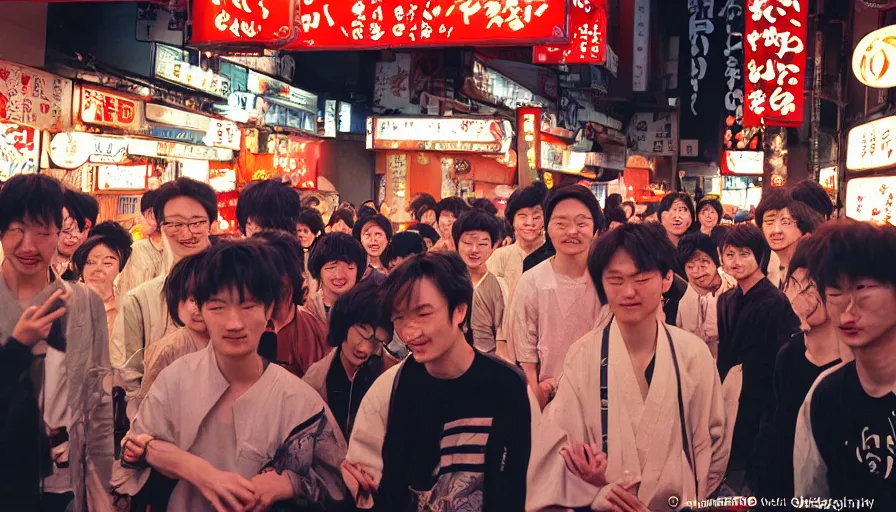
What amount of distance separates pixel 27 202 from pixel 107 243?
3.12 metres

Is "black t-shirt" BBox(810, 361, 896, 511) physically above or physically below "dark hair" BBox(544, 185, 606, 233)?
below

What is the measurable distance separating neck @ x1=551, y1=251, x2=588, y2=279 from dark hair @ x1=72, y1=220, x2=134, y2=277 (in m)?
3.37

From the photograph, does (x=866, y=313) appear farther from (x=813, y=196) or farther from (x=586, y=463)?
(x=813, y=196)

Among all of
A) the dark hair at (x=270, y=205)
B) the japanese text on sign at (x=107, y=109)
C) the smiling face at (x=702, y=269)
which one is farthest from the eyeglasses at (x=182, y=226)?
the japanese text on sign at (x=107, y=109)

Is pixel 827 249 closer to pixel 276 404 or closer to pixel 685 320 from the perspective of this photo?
pixel 276 404

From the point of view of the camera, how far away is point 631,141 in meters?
41.3

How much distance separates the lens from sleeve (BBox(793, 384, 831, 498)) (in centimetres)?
353

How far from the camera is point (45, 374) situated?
4.52m

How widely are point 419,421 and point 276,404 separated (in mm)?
564

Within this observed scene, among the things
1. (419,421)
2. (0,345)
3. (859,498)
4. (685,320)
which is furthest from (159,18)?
(859,498)

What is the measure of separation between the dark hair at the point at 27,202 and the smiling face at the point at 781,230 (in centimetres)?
512

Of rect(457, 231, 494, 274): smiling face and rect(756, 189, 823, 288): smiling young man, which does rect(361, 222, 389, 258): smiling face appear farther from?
rect(756, 189, 823, 288): smiling young man

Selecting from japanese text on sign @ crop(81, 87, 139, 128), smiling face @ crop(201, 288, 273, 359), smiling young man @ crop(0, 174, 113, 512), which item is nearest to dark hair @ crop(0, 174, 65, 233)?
smiling young man @ crop(0, 174, 113, 512)

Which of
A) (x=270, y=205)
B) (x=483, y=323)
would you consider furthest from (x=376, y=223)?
(x=270, y=205)
